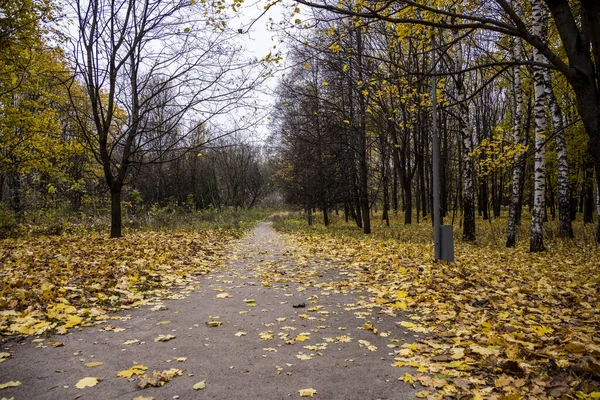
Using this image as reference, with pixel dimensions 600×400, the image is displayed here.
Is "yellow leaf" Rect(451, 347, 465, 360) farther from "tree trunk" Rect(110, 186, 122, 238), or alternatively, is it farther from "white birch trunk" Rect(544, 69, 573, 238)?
"white birch trunk" Rect(544, 69, 573, 238)

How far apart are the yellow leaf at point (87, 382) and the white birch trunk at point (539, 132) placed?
10.7 metres

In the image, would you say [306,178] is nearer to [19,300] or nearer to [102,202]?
[102,202]

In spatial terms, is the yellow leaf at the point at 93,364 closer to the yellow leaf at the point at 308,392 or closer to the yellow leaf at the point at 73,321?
the yellow leaf at the point at 73,321

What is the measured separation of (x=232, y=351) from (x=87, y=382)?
52.9 inches

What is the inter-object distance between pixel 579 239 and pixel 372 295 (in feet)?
37.2

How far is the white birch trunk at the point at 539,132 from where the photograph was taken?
958 centimetres

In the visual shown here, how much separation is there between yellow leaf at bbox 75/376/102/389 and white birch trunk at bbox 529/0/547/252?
10.7 m

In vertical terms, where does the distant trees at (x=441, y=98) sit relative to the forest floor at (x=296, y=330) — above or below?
above

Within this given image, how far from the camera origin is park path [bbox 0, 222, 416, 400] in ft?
9.66

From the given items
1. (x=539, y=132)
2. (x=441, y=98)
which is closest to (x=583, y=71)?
(x=539, y=132)

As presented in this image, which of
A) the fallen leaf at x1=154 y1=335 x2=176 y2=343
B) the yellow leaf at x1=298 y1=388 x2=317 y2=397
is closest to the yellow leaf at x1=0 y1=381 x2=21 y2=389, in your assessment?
the fallen leaf at x1=154 y1=335 x2=176 y2=343

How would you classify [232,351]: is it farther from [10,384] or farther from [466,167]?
[466,167]

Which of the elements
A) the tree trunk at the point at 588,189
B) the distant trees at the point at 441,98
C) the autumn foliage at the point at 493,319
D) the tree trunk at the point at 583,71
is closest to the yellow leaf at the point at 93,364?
the autumn foliage at the point at 493,319

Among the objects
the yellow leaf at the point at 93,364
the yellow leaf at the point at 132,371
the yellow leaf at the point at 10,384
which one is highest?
the yellow leaf at the point at 10,384
